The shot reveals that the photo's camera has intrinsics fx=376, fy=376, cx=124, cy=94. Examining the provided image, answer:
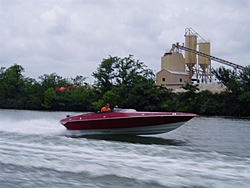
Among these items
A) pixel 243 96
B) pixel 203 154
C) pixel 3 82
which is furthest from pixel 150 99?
pixel 203 154

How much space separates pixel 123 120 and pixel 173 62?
129 ft

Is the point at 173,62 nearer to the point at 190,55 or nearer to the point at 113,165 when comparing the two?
the point at 190,55

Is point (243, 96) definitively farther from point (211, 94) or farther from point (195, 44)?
point (195, 44)

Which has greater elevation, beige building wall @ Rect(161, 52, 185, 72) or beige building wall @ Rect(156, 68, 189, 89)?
beige building wall @ Rect(161, 52, 185, 72)

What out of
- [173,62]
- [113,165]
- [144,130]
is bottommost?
[113,165]

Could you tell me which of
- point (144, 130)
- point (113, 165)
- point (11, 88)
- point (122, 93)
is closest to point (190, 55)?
point (122, 93)

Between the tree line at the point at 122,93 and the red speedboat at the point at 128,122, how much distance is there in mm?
24136

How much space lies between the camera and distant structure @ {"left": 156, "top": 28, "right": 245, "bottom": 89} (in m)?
52.2

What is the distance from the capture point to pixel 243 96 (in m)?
36.5

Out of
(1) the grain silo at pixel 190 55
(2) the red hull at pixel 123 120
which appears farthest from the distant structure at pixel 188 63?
(2) the red hull at pixel 123 120

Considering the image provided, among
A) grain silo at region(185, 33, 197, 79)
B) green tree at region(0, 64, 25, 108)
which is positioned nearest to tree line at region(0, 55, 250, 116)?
green tree at region(0, 64, 25, 108)

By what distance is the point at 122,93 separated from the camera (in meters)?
46.9

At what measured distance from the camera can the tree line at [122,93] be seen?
126 feet

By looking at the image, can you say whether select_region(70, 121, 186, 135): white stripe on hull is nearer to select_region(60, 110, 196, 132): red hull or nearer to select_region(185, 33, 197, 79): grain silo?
select_region(60, 110, 196, 132): red hull
